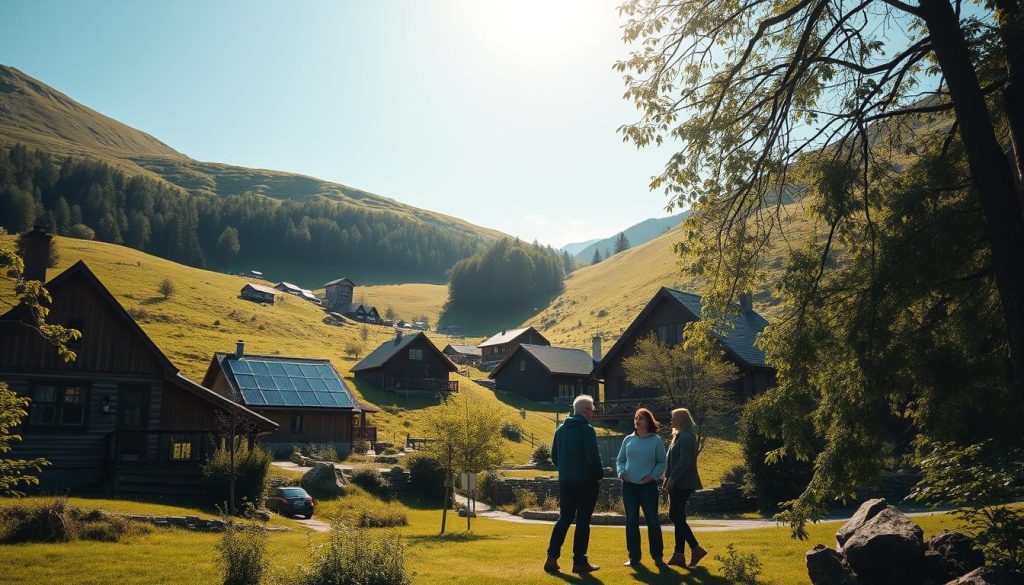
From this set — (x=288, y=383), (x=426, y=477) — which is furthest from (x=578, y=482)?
(x=288, y=383)

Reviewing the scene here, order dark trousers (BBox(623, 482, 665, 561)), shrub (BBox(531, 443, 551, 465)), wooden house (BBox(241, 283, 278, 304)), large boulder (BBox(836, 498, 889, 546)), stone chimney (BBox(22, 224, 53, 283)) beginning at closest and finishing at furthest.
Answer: large boulder (BBox(836, 498, 889, 546)), dark trousers (BBox(623, 482, 665, 561)), stone chimney (BBox(22, 224, 53, 283)), shrub (BBox(531, 443, 551, 465)), wooden house (BBox(241, 283, 278, 304))

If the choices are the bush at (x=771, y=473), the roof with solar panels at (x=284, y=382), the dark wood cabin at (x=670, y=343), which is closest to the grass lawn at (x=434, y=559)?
the bush at (x=771, y=473)

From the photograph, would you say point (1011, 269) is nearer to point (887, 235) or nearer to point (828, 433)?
point (887, 235)

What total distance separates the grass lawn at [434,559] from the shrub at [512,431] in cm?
3281

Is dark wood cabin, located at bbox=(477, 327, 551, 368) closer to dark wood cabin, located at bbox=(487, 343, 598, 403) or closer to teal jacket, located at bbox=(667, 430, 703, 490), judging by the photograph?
dark wood cabin, located at bbox=(487, 343, 598, 403)

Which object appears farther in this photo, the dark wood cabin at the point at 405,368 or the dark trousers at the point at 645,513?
the dark wood cabin at the point at 405,368

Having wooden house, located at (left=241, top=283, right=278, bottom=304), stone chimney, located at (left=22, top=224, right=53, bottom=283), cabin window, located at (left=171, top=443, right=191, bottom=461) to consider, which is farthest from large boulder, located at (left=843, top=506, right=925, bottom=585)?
wooden house, located at (left=241, top=283, right=278, bottom=304)

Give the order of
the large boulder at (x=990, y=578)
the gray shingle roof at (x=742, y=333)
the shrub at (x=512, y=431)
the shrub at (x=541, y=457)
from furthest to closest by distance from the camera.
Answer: the shrub at (x=512, y=431) → the gray shingle roof at (x=742, y=333) → the shrub at (x=541, y=457) → the large boulder at (x=990, y=578)

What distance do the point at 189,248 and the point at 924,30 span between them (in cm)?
15503

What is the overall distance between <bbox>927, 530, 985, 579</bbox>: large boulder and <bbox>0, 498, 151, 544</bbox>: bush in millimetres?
13909

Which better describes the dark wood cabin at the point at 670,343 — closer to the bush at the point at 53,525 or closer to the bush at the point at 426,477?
the bush at the point at 426,477

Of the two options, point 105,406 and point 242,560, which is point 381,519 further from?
point 242,560

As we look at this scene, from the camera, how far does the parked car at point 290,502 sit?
23.8 meters

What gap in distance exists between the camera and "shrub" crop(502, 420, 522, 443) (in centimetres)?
4903
